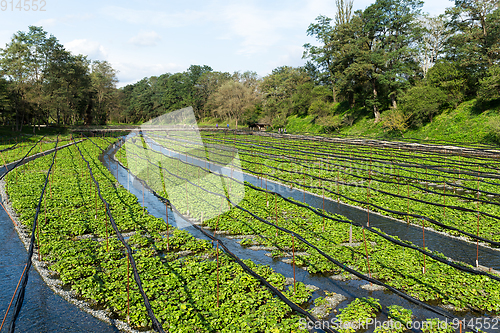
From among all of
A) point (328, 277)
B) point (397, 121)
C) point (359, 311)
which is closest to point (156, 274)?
point (328, 277)

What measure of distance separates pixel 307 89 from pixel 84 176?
51876 millimetres

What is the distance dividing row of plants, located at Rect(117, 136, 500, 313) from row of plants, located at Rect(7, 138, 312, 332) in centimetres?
171

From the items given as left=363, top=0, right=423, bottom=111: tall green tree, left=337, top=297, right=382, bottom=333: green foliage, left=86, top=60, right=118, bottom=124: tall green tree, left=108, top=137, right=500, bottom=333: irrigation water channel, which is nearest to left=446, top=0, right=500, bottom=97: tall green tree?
left=363, top=0, right=423, bottom=111: tall green tree

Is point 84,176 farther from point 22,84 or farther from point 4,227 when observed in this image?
point 22,84

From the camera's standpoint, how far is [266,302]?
297 inches

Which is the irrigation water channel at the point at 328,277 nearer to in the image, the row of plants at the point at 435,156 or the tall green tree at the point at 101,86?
the row of plants at the point at 435,156

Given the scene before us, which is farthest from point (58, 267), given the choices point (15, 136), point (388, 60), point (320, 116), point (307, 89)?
point (307, 89)

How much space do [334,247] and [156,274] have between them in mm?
5626

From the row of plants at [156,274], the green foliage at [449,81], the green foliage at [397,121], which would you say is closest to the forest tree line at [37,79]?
the row of plants at [156,274]

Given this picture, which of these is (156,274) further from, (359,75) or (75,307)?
(359,75)

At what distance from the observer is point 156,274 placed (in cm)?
866

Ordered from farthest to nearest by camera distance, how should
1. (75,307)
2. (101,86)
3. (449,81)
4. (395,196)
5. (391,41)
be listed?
(101,86) < (391,41) < (449,81) < (395,196) < (75,307)

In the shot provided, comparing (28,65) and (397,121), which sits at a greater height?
(28,65)

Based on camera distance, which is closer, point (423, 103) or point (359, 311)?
point (359, 311)
